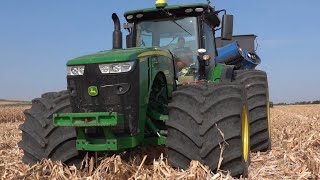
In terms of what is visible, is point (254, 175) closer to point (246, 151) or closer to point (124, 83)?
point (246, 151)

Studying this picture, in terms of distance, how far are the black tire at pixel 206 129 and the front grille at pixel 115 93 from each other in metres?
0.41

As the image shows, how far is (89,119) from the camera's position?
4.47m

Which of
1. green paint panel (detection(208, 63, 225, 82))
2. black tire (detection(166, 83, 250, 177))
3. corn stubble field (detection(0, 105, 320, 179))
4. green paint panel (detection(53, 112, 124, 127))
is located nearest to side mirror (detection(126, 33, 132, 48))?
green paint panel (detection(208, 63, 225, 82))

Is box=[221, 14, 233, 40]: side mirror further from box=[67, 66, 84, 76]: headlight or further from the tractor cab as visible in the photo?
box=[67, 66, 84, 76]: headlight

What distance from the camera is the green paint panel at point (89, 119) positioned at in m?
4.39

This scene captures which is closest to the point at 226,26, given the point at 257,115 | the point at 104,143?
the point at 257,115

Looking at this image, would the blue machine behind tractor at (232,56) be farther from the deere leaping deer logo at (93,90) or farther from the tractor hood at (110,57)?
the deere leaping deer logo at (93,90)

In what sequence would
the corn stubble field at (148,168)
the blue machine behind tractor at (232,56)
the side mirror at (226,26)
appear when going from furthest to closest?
1. the blue machine behind tractor at (232,56)
2. the side mirror at (226,26)
3. the corn stubble field at (148,168)

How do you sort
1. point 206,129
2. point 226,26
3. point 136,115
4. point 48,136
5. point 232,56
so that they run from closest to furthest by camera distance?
point 206,129, point 136,115, point 48,136, point 226,26, point 232,56

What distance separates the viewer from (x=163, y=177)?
4348mm

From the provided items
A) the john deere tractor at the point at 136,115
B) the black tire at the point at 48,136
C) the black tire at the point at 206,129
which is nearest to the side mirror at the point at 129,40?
the john deere tractor at the point at 136,115

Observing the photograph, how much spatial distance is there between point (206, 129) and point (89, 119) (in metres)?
1.23

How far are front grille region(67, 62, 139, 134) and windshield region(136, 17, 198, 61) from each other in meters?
1.68

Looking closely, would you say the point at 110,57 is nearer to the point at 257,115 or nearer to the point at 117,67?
the point at 117,67
